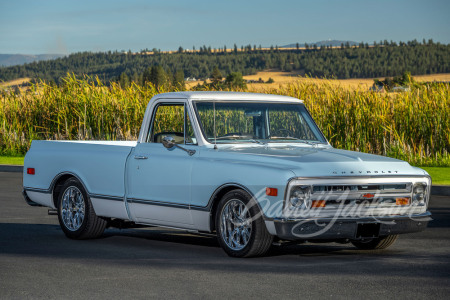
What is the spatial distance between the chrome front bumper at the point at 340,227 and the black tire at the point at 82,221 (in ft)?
10.2

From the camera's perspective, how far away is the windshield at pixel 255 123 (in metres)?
10.1

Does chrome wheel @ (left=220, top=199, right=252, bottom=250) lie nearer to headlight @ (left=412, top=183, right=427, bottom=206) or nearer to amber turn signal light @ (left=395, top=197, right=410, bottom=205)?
amber turn signal light @ (left=395, top=197, right=410, bottom=205)

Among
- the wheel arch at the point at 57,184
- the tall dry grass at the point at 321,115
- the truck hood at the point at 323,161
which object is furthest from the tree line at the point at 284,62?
the truck hood at the point at 323,161

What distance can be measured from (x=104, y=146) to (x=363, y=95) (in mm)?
15984

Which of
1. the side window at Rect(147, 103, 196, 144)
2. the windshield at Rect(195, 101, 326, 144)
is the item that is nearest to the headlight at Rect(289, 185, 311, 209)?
the windshield at Rect(195, 101, 326, 144)

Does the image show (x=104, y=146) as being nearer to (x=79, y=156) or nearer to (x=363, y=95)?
(x=79, y=156)

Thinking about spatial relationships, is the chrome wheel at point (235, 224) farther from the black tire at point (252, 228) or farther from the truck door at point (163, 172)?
the truck door at point (163, 172)

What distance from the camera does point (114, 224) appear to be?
11.2m

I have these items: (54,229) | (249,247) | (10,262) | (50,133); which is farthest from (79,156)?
(50,133)

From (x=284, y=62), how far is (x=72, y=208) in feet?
551

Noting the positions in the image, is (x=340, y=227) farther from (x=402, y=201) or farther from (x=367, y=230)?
(x=402, y=201)

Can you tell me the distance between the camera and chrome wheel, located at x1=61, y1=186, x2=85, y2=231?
11070 millimetres

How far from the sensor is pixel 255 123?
10.4m

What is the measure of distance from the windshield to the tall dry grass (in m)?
14.1
